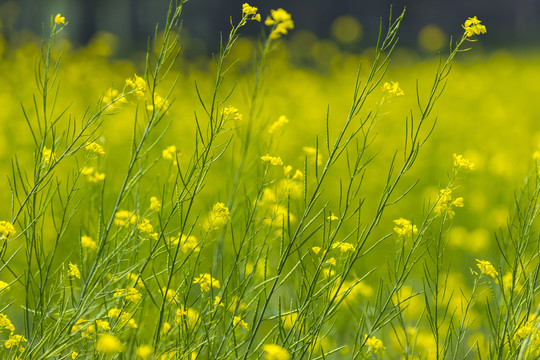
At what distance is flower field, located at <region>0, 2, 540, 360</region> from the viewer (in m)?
1.26

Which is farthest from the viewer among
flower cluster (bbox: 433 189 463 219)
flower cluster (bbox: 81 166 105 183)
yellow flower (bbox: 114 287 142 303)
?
flower cluster (bbox: 81 166 105 183)

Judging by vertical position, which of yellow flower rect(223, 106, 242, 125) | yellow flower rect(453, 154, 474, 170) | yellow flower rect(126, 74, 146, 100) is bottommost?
yellow flower rect(453, 154, 474, 170)

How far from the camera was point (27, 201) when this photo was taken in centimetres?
128

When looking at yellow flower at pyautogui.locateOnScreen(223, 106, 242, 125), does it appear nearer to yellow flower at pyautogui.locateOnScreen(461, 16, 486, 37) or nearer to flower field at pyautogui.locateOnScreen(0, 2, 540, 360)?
flower field at pyautogui.locateOnScreen(0, 2, 540, 360)

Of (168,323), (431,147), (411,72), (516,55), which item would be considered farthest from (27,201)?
(516,55)

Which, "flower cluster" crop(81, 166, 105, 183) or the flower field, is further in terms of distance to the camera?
"flower cluster" crop(81, 166, 105, 183)

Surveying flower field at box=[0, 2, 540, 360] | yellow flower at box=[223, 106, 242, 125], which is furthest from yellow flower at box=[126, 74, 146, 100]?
yellow flower at box=[223, 106, 242, 125]

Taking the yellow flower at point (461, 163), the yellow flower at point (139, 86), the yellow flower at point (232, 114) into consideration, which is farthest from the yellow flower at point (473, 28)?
the yellow flower at point (139, 86)

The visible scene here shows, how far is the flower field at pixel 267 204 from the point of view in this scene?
1.26 m

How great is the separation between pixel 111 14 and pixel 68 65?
2.64 metres

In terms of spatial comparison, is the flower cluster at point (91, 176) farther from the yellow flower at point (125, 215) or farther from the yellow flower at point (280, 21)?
the yellow flower at point (280, 21)

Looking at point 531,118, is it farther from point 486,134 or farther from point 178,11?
point 178,11

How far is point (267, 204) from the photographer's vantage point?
1849 millimetres

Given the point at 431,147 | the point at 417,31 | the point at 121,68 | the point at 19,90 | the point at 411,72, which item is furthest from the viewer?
the point at 417,31
